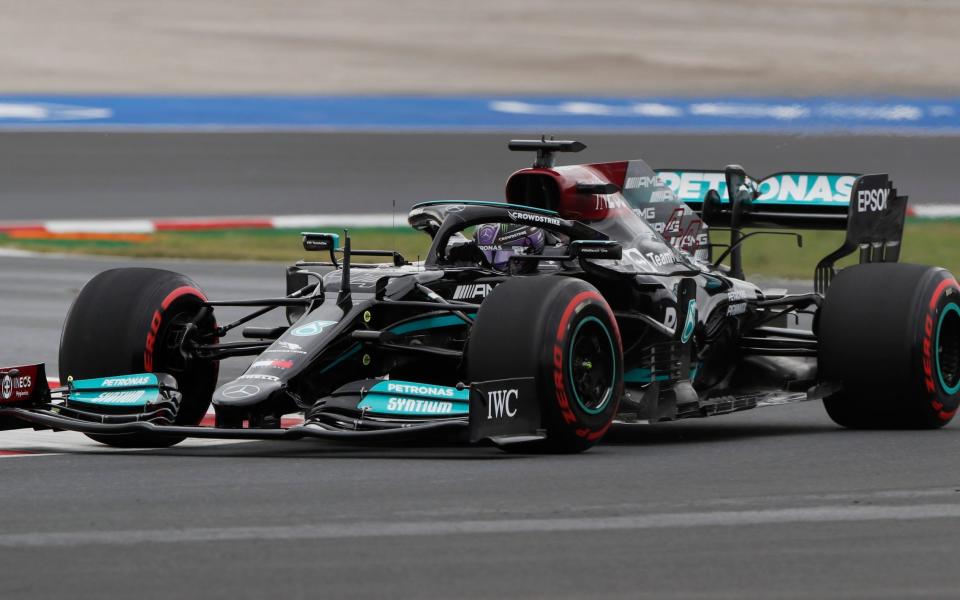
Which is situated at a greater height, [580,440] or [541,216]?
[541,216]

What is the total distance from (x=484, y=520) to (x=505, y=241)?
3411mm

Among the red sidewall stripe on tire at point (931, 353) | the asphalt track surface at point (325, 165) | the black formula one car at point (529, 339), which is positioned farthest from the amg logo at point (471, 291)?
the asphalt track surface at point (325, 165)

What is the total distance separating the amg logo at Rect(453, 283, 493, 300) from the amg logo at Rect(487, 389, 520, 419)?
1.28 meters

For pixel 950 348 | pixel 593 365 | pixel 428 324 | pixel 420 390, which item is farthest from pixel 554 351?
pixel 950 348

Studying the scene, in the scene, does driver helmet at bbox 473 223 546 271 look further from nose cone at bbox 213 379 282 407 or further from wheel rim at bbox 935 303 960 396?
wheel rim at bbox 935 303 960 396

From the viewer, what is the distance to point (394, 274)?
30.0 feet

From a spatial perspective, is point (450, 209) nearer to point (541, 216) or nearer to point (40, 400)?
point (541, 216)

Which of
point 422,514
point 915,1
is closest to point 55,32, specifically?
point 915,1

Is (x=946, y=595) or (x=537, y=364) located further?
(x=537, y=364)

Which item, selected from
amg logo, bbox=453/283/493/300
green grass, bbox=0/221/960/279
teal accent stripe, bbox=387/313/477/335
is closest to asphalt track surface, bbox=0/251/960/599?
teal accent stripe, bbox=387/313/477/335

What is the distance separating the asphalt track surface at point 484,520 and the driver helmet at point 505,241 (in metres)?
1.19

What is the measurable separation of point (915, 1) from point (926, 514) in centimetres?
3363

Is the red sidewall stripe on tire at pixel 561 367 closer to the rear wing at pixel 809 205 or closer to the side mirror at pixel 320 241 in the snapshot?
the side mirror at pixel 320 241

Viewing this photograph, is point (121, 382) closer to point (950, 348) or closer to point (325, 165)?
point (950, 348)
